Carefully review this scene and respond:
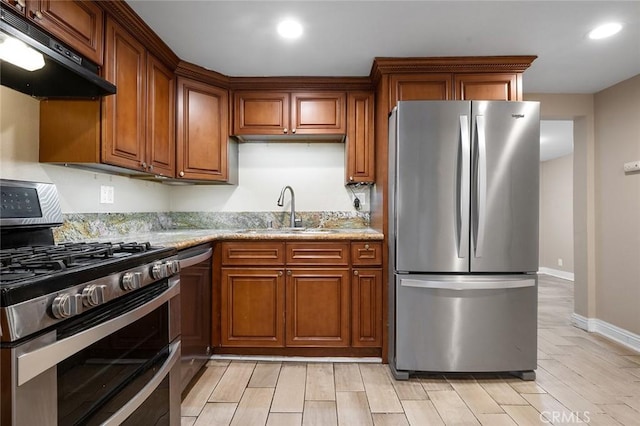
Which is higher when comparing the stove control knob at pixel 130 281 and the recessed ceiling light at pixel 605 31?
the recessed ceiling light at pixel 605 31

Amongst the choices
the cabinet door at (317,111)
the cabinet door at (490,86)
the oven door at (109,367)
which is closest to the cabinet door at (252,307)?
the oven door at (109,367)

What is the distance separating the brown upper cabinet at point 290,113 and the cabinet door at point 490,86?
99 centimetres

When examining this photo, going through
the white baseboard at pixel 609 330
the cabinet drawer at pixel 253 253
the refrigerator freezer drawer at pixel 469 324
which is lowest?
the white baseboard at pixel 609 330

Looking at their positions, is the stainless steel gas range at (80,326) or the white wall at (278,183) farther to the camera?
the white wall at (278,183)

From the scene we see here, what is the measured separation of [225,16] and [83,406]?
2076 millimetres

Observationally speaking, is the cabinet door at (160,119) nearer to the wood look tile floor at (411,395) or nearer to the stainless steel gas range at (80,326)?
the stainless steel gas range at (80,326)

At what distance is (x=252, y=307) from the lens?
263 cm

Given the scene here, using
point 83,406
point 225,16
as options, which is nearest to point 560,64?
point 225,16

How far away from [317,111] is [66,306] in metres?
2.45

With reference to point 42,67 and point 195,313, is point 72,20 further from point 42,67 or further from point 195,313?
point 195,313

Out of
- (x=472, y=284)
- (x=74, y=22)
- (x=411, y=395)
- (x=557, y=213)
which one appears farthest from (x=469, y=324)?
(x=557, y=213)

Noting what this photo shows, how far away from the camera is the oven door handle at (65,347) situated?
872 millimetres

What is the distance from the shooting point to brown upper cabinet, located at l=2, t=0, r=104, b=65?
1.42 meters

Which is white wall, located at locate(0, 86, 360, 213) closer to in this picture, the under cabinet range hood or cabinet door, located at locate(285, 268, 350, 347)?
cabinet door, located at locate(285, 268, 350, 347)
